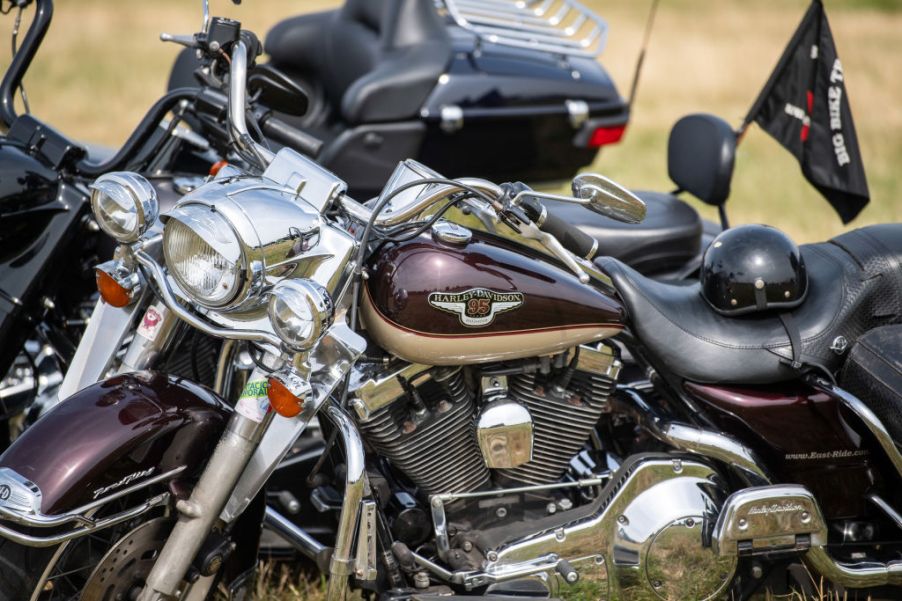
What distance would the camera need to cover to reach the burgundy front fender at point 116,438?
214 centimetres

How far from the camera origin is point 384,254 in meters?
2.44

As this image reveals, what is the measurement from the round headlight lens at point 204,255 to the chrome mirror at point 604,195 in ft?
2.41

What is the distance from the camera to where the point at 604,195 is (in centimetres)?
224

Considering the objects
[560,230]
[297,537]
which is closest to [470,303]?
[560,230]

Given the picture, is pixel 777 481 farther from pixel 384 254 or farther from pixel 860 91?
pixel 860 91

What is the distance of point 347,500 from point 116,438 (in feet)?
1.65

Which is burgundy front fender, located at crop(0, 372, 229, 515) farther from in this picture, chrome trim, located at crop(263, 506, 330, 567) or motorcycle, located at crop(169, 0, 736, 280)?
motorcycle, located at crop(169, 0, 736, 280)

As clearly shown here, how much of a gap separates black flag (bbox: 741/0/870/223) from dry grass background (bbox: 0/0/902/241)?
3.18 meters

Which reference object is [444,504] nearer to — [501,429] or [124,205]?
[501,429]

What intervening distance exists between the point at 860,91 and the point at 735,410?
10.8 meters

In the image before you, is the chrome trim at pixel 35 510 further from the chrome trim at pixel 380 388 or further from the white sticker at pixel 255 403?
the chrome trim at pixel 380 388

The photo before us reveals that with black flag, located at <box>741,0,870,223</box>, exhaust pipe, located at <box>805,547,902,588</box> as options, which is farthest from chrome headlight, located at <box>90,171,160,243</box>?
black flag, located at <box>741,0,870,223</box>

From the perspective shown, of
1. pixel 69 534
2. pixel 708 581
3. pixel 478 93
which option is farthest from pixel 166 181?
pixel 478 93

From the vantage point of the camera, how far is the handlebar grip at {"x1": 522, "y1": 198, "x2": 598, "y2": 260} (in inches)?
91.9
